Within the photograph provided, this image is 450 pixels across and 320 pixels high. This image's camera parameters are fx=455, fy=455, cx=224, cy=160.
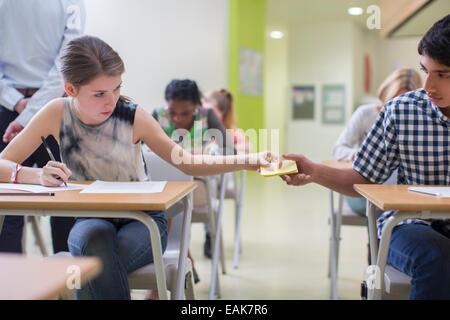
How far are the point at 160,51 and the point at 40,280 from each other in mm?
1152

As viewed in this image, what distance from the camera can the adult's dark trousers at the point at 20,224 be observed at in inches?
60.3

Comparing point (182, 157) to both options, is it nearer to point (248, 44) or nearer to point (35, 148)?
point (35, 148)

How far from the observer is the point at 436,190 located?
1261 mm

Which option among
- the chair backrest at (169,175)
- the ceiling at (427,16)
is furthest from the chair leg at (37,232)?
the ceiling at (427,16)

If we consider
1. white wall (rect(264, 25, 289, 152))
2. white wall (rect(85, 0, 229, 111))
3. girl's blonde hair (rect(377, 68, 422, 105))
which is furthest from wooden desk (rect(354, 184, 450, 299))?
white wall (rect(264, 25, 289, 152))

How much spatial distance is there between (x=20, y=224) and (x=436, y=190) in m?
1.57

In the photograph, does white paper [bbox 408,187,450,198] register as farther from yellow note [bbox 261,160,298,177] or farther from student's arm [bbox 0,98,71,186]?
student's arm [bbox 0,98,71,186]

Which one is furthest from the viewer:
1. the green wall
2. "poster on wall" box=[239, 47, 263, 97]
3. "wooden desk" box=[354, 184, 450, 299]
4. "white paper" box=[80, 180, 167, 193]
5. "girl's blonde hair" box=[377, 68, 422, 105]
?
"poster on wall" box=[239, 47, 263, 97]

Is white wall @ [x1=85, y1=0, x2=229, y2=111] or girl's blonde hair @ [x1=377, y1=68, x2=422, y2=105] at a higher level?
white wall @ [x1=85, y1=0, x2=229, y2=111]

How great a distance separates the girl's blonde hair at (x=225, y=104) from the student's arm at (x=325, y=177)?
1.93 meters

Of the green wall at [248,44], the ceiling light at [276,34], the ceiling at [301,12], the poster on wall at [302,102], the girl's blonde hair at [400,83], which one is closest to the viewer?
the girl's blonde hair at [400,83]

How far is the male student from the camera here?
4.06 ft

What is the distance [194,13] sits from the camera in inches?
69.2

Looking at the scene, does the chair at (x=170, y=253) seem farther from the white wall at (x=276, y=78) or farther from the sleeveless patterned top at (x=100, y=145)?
the white wall at (x=276, y=78)
